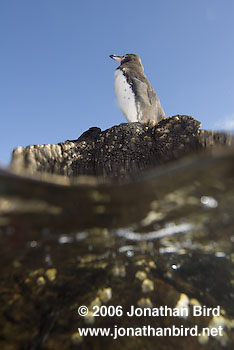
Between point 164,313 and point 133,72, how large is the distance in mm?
9171

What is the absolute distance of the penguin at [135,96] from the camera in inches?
359

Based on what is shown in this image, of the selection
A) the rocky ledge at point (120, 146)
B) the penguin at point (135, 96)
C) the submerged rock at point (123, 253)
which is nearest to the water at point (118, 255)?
the submerged rock at point (123, 253)

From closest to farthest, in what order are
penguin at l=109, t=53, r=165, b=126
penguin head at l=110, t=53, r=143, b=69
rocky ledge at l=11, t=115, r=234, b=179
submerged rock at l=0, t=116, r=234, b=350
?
submerged rock at l=0, t=116, r=234, b=350 → rocky ledge at l=11, t=115, r=234, b=179 → penguin at l=109, t=53, r=165, b=126 → penguin head at l=110, t=53, r=143, b=69

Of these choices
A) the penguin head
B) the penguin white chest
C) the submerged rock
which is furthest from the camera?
the penguin head

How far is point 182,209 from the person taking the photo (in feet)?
11.8

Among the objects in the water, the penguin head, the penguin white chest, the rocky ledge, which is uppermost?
the penguin head

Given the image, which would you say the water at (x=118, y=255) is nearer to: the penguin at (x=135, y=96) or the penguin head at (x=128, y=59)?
the penguin at (x=135, y=96)

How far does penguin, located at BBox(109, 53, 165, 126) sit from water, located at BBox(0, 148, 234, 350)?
5.24 meters

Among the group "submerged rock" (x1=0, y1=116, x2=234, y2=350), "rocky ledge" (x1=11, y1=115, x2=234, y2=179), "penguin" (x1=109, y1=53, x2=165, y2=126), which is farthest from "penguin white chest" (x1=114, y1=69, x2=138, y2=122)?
"submerged rock" (x1=0, y1=116, x2=234, y2=350)

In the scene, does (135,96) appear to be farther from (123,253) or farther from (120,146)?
(123,253)

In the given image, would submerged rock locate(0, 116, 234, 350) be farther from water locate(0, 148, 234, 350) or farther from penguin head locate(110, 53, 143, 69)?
penguin head locate(110, 53, 143, 69)

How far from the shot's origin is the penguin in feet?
29.9

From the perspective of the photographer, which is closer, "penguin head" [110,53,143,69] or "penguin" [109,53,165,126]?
"penguin" [109,53,165,126]

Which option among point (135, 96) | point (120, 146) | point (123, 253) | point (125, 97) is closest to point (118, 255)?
point (123, 253)
